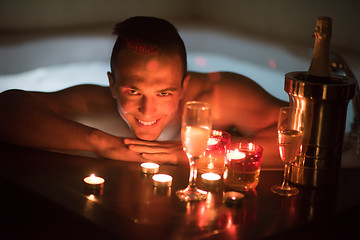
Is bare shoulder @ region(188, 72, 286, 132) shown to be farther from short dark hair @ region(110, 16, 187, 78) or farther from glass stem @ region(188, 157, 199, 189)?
glass stem @ region(188, 157, 199, 189)

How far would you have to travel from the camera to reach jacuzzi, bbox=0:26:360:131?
11.5 feet

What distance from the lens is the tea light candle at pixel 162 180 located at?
136 centimetres

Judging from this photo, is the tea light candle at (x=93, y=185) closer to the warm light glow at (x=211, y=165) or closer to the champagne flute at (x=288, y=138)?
the warm light glow at (x=211, y=165)

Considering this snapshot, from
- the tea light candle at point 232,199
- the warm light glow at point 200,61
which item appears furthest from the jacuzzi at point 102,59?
the tea light candle at point 232,199

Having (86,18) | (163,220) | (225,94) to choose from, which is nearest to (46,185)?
(163,220)

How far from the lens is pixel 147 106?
1.73 metres

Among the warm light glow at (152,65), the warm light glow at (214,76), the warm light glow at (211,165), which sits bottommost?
the warm light glow at (211,165)

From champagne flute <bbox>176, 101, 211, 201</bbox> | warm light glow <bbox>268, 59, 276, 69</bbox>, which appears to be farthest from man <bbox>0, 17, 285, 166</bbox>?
warm light glow <bbox>268, 59, 276, 69</bbox>

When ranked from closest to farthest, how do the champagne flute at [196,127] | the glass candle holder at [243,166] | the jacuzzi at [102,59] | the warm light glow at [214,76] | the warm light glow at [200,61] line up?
the champagne flute at [196,127] < the glass candle holder at [243,166] < the warm light glow at [214,76] < the jacuzzi at [102,59] < the warm light glow at [200,61]

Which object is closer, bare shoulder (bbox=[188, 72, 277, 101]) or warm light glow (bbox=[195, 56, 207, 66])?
bare shoulder (bbox=[188, 72, 277, 101])

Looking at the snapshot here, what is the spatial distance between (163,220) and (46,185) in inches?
13.5

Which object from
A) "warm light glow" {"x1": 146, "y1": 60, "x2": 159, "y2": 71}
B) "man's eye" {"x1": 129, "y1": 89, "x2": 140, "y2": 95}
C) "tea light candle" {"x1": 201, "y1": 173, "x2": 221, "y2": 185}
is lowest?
"tea light candle" {"x1": 201, "y1": 173, "x2": 221, "y2": 185}

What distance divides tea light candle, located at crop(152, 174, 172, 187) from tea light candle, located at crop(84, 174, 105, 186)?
135 mm

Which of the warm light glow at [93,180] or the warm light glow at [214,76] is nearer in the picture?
the warm light glow at [93,180]
